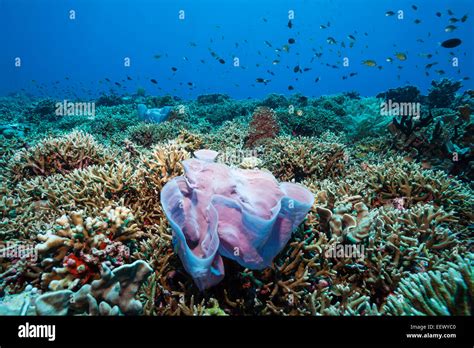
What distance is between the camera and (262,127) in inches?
329

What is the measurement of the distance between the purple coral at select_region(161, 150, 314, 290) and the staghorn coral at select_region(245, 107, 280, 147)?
5876 millimetres

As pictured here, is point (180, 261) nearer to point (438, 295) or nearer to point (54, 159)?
point (438, 295)

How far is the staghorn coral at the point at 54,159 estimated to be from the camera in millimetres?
4898

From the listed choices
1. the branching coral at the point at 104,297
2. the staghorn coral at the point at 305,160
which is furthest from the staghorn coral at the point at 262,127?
the branching coral at the point at 104,297

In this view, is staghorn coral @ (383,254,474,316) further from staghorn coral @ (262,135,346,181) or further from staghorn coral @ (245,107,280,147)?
staghorn coral @ (245,107,280,147)

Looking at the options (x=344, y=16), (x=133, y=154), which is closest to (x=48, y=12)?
(x=344, y=16)

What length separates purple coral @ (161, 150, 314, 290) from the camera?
189cm

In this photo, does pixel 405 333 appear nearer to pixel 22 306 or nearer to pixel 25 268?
pixel 22 306

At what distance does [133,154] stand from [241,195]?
4480mm

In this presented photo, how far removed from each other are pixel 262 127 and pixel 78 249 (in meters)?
6.86

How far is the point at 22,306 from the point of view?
1.91 metres

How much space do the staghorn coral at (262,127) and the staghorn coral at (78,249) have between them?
595 cm

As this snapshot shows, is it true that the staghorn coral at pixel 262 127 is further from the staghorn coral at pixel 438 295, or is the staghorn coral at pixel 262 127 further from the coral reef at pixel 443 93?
the coral reef at pixel 443 93

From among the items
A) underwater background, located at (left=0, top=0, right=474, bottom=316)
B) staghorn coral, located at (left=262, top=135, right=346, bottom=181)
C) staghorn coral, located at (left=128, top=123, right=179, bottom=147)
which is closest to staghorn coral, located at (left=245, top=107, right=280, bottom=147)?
underwater background, located at (left=0, top=0, right=474, bottom=316)
